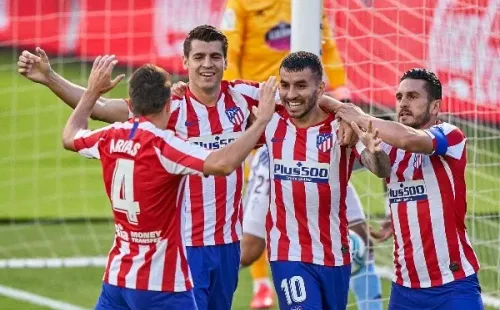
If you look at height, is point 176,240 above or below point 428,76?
below

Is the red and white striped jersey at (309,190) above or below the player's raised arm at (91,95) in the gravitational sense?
below

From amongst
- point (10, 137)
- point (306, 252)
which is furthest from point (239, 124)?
point (10, 137)

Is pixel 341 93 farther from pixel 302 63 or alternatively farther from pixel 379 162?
pixel 379 162

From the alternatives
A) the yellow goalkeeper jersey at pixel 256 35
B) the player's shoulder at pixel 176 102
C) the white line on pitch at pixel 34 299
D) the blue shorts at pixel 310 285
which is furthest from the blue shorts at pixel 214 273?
the yellow goalkeeper jersey at pixel 256 35

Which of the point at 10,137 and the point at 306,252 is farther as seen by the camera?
the point at 10,137

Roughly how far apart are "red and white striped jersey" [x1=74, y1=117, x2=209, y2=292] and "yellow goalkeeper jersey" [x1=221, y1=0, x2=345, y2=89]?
3585 mm

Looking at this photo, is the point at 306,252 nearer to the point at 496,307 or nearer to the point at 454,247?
the point at 454,247

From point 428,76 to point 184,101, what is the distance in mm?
1389

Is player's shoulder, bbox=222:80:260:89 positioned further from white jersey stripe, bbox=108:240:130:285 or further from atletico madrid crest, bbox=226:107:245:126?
white jersey stripe, bbox=108:240:130:285

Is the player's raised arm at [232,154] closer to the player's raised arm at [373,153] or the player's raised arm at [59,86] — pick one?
the player's raised arm at [373,153]

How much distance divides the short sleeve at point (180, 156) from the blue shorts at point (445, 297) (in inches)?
61.7

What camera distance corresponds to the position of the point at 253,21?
31.1ft

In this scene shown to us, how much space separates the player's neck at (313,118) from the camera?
6.73 metres

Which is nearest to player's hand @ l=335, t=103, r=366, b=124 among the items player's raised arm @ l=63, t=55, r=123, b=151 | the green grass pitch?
player's raised arm @ l=63, t=55, r=123, b=151
